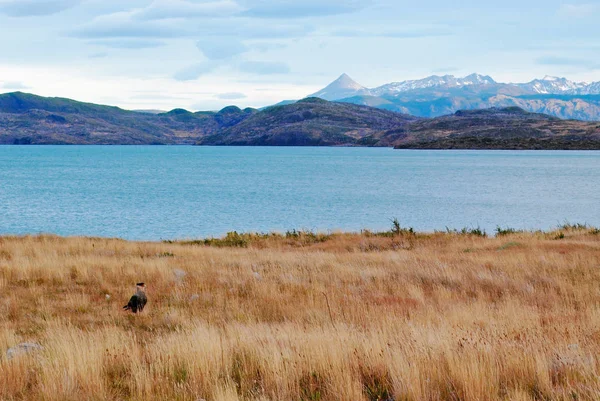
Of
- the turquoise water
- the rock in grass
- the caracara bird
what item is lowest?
the turquoise water

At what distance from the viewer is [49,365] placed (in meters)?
7.15

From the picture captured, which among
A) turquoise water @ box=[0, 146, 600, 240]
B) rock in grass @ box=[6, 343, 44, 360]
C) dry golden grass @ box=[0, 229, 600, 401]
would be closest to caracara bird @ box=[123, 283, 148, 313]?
dry golden grass @ box=[0, 229, 600, 401]

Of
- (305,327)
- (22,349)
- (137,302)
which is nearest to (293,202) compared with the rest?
(137,302)

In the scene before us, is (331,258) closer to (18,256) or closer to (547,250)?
(547,250)

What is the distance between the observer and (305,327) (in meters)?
10.5

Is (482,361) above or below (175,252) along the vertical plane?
above

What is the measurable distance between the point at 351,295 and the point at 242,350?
19.5 ft


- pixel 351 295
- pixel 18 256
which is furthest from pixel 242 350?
pixel 18 256

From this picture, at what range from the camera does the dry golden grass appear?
6.61 meters

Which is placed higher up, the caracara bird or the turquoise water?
the caracara bird

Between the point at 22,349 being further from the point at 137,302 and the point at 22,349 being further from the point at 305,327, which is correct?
the point at 305,327

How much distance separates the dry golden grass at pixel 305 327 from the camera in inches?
260

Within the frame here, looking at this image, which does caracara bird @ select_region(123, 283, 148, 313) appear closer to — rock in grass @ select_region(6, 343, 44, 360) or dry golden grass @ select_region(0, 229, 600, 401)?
dry golden grass @ select_region(0, 229, 600, 401)

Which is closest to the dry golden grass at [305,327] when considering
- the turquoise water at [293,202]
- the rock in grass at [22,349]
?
the rock in grass at [22,349]
